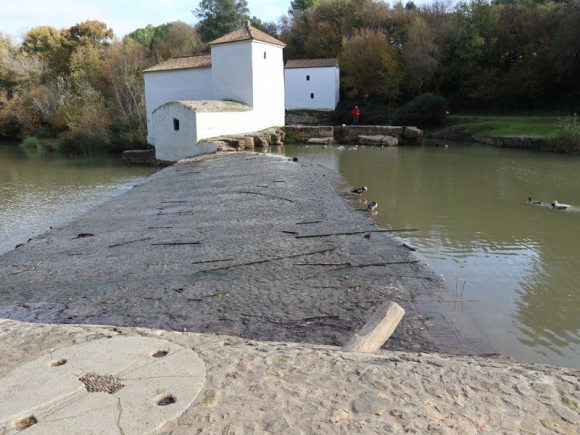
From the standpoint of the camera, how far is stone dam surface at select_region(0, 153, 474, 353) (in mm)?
5648

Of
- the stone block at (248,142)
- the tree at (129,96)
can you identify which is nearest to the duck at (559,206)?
the stone block at (248,142)

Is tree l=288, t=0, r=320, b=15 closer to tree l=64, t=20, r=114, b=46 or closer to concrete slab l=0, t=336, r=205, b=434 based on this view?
tree l=64, t=20, r=114, b=46

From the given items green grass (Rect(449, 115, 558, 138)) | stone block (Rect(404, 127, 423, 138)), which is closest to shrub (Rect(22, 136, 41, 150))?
stone block (Rect(404, 127, 423, 138))

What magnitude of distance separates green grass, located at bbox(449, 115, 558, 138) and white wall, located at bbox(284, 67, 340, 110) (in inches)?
486

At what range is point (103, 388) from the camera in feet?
10.7

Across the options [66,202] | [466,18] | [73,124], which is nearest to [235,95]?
[73,124]

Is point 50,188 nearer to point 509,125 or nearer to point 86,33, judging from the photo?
point 509,125

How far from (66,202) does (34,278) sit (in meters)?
9.53

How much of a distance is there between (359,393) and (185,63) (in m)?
30.6

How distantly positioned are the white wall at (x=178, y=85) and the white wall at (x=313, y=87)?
1530 cm

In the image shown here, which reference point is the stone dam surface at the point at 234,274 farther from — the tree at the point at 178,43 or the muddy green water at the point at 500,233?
the tree at the point at 178,43

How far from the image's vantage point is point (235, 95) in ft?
96.3

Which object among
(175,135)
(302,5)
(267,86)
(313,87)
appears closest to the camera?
(175,135)

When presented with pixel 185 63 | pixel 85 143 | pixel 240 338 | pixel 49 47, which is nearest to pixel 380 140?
pixel 185 63
